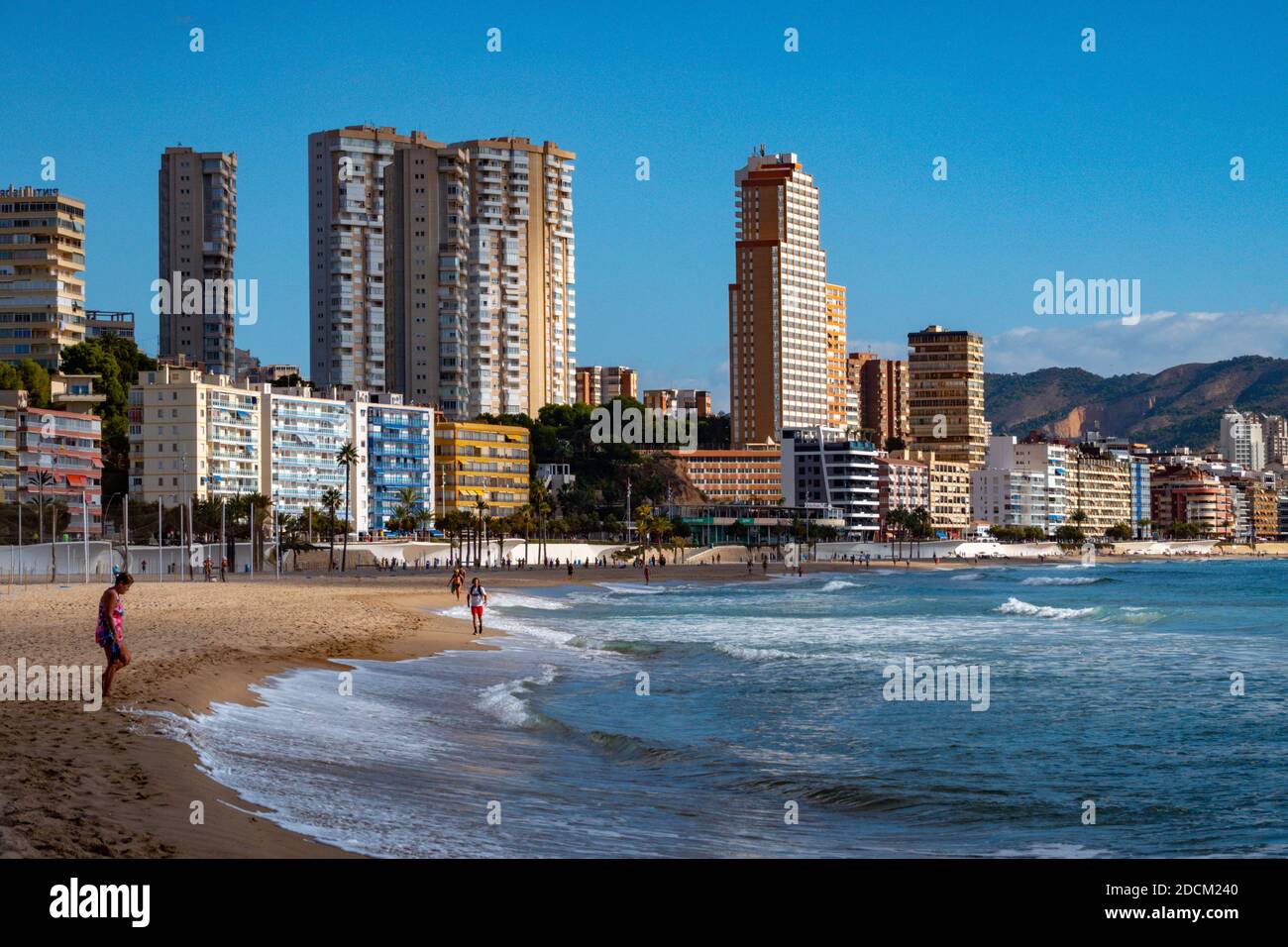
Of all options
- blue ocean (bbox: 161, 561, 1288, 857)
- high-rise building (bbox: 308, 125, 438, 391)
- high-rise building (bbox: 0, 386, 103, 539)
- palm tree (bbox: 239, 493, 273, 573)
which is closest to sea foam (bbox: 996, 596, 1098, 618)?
blue ocean (bbox: 161, 561, 1288, 857)

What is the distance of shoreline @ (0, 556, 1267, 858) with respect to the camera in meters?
9.89

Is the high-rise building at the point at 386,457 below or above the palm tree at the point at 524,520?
above

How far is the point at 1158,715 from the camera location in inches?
906

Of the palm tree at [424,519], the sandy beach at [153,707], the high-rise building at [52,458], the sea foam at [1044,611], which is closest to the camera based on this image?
the sandy beach at [153,707]

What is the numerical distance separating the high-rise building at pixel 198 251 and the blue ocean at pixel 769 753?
152 m

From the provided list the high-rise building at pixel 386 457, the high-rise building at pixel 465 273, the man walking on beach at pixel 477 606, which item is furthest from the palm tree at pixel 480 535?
the man walking on beach at pixel 477 606

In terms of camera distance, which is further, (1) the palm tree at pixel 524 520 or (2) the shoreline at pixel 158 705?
(1) the palm tree at pixel 524 520

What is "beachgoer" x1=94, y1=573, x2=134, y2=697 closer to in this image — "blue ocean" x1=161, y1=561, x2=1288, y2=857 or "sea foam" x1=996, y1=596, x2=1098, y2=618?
"blue ocean" x1=161, y1=561, x2=1288, y2=857

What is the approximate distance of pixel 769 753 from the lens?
18.8m

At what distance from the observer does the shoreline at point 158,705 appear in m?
9.89

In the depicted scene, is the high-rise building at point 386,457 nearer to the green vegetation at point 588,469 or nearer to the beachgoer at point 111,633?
the green vegetation at point 588,469

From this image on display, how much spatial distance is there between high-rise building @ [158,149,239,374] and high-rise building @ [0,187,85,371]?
29168 mm
